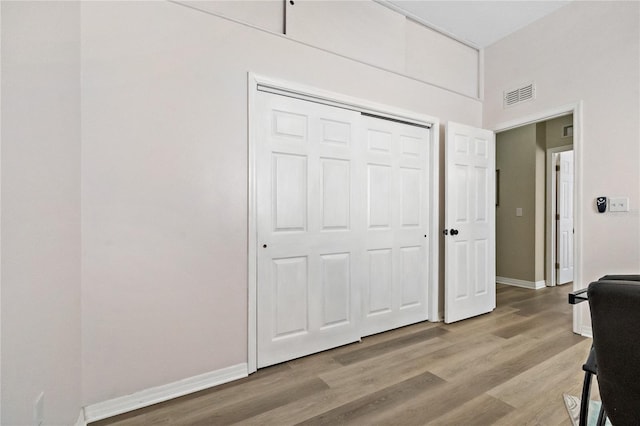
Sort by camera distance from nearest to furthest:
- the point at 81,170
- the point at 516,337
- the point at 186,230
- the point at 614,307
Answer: the point at 614,307
the point at 81,170
the point at 186,230
the point at 516,337

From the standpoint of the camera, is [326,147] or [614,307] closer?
[614,307]

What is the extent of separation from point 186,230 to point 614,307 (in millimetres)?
1992

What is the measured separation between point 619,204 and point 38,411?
155 inches

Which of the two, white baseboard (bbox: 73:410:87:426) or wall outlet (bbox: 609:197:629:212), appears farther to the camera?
wall outlet (bbox: 609:197:629:212)

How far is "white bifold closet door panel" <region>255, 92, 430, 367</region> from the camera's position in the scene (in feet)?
7.25

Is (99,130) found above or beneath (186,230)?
above

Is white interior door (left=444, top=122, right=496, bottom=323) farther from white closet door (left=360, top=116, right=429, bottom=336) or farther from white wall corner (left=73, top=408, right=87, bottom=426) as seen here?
white wall corner (left=73, top=408, right=87, bottom=426)

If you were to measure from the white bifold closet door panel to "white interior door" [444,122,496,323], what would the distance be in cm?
24

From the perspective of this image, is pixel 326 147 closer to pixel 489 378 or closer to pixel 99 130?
pixel 99 130

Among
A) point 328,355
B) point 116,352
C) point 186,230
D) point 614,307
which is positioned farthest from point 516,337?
point 116,352

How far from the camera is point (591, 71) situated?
2686 millimetres

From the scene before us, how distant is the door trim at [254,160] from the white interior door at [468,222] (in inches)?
4.5

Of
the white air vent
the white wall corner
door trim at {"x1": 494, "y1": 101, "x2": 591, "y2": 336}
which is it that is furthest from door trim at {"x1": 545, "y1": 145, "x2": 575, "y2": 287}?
the white wall corner

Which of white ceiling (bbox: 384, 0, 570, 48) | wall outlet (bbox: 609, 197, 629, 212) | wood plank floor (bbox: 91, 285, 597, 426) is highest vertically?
white ceiling (bbox: 384, 0, 570, 48)
